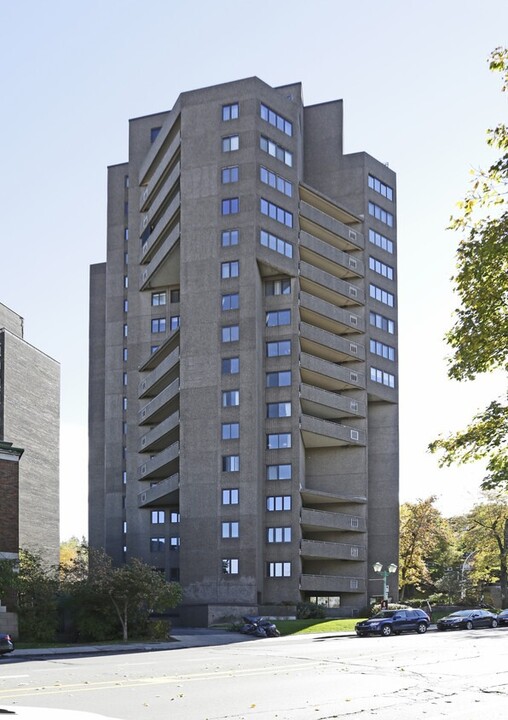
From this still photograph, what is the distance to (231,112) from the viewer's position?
75.2 meters

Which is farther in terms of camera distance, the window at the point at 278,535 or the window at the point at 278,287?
the window at the point at 278,287

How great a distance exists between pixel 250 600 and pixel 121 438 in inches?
1231

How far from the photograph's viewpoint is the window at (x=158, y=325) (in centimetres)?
8756

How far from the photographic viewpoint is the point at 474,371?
15.7m

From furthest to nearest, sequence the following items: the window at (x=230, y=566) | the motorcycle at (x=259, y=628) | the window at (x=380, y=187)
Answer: the window at (x=380, y=187) < the window at (x=230, y=566) < the motorcycle at (x=259, y=628)

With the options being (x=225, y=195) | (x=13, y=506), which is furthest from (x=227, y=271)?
(x=13, y=506)

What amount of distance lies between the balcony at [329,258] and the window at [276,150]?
19.7ft

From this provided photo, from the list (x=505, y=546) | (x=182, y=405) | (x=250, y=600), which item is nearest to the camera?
(x=250, y=600)

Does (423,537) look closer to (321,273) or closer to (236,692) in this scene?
(321,273)

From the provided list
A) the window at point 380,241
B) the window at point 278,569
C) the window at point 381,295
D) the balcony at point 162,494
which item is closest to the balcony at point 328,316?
the window at point 381,295

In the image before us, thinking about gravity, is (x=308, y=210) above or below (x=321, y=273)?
above

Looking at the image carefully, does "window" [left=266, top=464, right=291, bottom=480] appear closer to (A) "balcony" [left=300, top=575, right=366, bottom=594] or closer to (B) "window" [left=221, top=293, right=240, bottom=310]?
(A) "balcony" [left=300, top=575, right=366, bottom=594]

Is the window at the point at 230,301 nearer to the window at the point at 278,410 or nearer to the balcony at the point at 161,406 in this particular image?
the balcony at the point at 161,406

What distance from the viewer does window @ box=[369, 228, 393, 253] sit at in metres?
87.2
